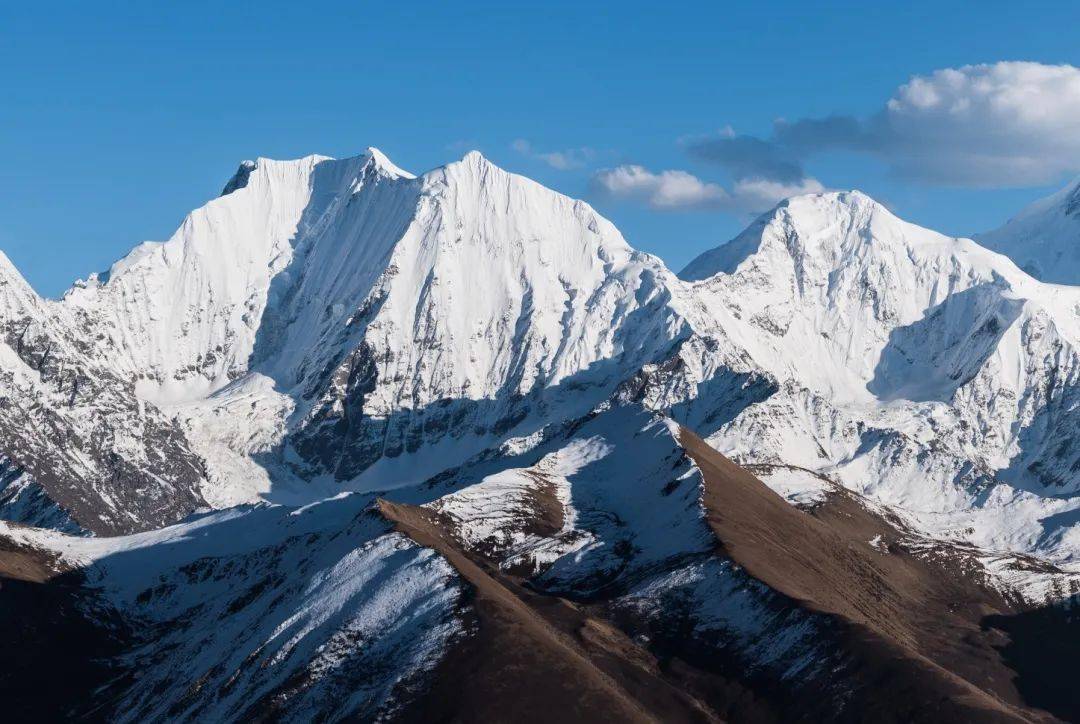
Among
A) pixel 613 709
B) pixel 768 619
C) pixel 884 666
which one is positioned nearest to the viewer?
pixel 613 709

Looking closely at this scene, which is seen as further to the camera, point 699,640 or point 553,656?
point 699,640

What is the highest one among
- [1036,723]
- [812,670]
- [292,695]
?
[292,695]

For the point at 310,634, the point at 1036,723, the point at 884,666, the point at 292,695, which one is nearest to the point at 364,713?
the point at 292,695

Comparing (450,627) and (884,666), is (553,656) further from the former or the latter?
(884,666)

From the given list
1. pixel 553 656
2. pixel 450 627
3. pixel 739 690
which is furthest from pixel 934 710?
pixel 450 627

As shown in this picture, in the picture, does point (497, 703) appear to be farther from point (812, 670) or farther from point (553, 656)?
point (812, 670)

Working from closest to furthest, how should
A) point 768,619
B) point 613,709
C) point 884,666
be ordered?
point 613,709 → point 884,666 → point 768,619

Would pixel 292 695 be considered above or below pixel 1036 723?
above
